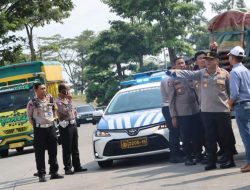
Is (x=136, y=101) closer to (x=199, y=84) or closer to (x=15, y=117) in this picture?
(x=199, y=84)

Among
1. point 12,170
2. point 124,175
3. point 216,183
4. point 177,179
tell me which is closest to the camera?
point 216,183

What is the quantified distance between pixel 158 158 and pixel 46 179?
2475 millimetres

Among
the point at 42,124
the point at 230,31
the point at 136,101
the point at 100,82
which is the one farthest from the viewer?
the point at 100,82

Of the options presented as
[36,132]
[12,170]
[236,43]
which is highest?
[236,43]

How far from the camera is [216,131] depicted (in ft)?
35.2

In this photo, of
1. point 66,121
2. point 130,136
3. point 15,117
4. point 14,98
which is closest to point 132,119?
point 130,136

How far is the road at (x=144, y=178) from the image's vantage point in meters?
9.51

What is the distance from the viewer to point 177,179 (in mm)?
10188

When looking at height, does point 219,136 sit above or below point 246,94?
below

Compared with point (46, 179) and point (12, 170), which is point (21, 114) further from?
point (46, 179)

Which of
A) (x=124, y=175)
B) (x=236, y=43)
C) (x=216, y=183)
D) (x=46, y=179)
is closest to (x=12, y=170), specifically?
(x=46, y=179)

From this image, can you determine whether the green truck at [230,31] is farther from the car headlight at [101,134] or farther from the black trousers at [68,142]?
the black trousers at [68,142]

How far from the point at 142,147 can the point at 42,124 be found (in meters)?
1.91

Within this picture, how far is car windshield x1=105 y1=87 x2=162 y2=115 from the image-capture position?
13.6 m
